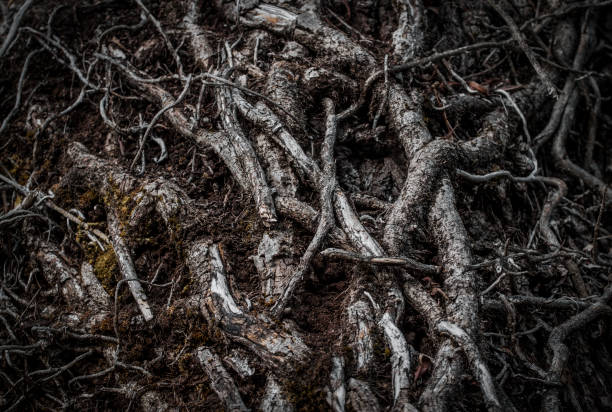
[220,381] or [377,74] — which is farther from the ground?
[377,74]

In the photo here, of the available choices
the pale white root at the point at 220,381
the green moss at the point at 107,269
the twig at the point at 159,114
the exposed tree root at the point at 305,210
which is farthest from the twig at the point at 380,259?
the twig at the point at 159,114

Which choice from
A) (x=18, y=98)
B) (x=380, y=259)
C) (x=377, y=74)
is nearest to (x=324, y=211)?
(x=380, y=259)

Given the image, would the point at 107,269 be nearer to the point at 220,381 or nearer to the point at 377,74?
the point at 220,381

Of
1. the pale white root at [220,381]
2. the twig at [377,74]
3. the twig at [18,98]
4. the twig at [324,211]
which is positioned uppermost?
the twig at [18,98]

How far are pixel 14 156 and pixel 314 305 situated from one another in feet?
8.98

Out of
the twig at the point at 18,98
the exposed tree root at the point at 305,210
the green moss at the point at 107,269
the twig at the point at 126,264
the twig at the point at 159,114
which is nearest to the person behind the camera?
the exposed tree root at the point at 305,210

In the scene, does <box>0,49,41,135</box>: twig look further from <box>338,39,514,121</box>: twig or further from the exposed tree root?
<box>338,39,514,121</box>: twig

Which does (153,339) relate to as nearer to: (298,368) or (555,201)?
(298,368)

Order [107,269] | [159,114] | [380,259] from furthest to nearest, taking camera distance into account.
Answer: [159,114] → [107,269] → [380,259]

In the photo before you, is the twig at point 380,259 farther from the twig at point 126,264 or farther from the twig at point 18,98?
the twig at point 18,98

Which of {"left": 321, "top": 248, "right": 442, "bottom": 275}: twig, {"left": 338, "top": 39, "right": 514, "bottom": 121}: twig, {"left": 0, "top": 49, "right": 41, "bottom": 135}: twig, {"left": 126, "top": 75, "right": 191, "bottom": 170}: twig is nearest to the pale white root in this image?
{"left": 321, "top": 248, "right": 442, "bottom": 275}: twig

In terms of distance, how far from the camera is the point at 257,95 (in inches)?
95.7

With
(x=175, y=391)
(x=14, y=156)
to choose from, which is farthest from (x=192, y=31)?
(x=175, y=391)

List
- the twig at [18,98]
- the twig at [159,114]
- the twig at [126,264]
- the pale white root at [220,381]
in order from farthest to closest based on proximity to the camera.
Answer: the twig at [18,98], the twig at [159,114], the twig at [126,264], the pale white root at [220,381]
